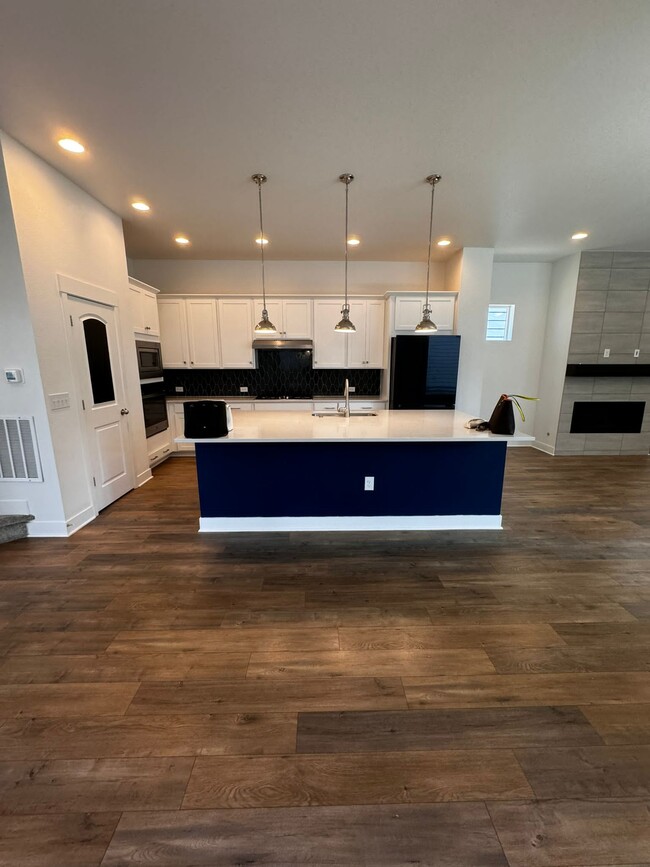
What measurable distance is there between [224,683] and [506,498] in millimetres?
3237

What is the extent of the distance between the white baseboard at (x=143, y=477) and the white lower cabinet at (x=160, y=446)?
0.19m

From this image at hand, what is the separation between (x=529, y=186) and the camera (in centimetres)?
295

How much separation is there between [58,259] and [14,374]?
1021mm

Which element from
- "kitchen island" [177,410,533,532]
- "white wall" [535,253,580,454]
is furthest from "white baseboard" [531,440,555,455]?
"kitchen island" [177,410,533,532]

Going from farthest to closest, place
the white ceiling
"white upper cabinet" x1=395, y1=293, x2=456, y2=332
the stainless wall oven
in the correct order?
"white upper cabinet" x1=395, y1=293, x2=456, y2=332 → the stainless wall oven → the white ceiling

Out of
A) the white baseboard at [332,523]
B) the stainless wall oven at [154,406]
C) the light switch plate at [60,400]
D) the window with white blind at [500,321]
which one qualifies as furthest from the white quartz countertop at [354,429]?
the window with white blind at [500,321]

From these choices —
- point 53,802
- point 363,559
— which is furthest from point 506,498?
point 53,802

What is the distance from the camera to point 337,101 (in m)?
1.97

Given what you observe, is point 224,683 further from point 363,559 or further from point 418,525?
point 418,525

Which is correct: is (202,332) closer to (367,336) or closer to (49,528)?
(367,336)

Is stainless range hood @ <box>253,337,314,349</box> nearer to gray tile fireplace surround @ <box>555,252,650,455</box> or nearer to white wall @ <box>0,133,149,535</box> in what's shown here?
white wall @ <box>0,133,149,535</box>

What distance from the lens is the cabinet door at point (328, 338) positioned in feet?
16.3

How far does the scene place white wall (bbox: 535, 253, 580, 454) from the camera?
500 cm

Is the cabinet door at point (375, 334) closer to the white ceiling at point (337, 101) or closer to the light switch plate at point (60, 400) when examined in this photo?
the white ceiling at point (337, 101)
